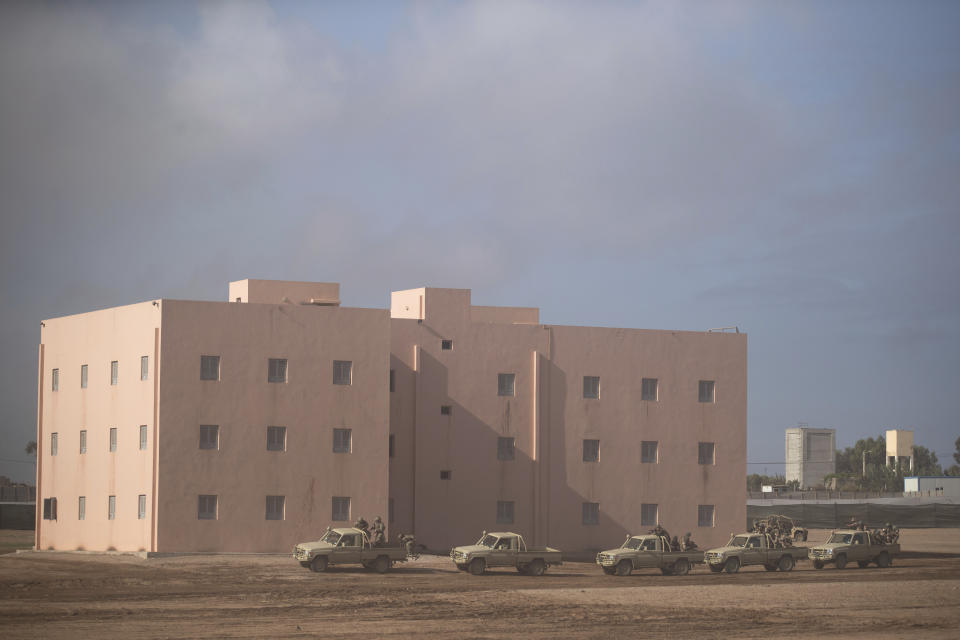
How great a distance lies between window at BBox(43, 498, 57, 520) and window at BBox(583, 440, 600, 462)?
25318 mm

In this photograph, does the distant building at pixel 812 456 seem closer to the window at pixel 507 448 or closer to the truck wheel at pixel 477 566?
the window at pixel 507 448

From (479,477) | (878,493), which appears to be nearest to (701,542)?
(479,477)

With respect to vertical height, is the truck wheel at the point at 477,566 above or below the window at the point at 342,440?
below

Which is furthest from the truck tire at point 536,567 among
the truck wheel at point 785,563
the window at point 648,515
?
the window at point 648,515

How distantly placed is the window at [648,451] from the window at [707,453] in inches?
106

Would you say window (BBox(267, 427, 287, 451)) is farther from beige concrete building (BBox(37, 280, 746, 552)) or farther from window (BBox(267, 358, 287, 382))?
window (BBox(267, 358, 287, 382))

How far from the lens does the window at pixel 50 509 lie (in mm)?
56656

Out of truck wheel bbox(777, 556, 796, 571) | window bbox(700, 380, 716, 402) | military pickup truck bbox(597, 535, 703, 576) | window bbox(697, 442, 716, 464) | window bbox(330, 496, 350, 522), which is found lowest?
truck wheel bbox(777, 556, 796, 571)

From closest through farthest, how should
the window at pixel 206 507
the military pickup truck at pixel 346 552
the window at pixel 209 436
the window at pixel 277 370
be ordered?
the military pickup truck at pixel 346 552 < the window at pixel 206 507 < the window at pixel 209 436 < the window at pixel 277 370

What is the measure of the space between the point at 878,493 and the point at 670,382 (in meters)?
58.0

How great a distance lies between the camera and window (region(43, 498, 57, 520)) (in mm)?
56656

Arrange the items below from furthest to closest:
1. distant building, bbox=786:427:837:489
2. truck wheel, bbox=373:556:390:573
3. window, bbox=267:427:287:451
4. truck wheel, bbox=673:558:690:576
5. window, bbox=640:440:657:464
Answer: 1. distant building, bbox=786:427:837:489
2. window, bbox=640:440:657:464
3. window, bbox=267:427:287:451
4. truck wheel, bbox=673:558:690:576
5. truck wheel, bbox=373:556:390:573

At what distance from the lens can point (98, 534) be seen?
53.5m

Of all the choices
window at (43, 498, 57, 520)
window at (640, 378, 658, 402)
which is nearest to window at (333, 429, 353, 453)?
window at (43, 498, 57, 520)
